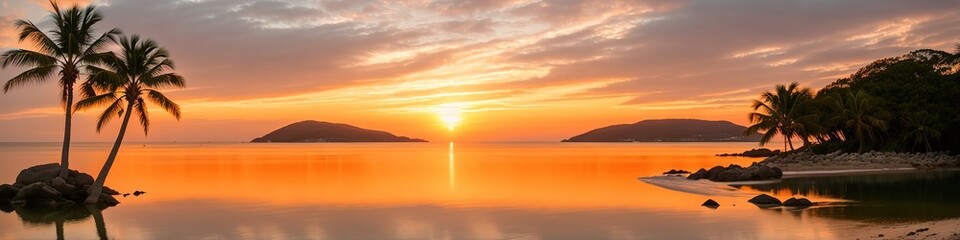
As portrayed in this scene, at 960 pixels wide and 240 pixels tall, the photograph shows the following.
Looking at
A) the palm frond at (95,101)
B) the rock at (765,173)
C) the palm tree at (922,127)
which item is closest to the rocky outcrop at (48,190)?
the palm frond at (95,101)

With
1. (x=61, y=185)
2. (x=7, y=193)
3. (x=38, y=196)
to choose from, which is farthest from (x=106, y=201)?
(x=7, y=193)

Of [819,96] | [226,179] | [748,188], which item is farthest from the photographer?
[819,96]

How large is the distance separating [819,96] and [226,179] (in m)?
71.8

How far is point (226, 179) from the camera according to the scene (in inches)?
2376

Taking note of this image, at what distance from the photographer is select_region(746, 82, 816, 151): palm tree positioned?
7650 cm

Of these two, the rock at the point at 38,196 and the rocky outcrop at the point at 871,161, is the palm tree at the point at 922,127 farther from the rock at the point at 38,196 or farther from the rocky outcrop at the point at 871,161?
the rock at the point at 38,196

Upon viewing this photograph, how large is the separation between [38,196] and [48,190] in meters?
0.53

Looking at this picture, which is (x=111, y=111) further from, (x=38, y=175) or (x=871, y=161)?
(x=871, y=161)

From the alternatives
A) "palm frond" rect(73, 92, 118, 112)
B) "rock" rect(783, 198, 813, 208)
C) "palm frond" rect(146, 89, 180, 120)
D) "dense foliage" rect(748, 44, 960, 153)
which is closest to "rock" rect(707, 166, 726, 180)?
"rock" rect(783, 198, 813, 208)

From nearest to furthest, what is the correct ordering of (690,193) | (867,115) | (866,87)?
(690,193) → (867,115) → (866,87)

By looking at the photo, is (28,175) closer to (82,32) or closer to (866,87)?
(82,32)

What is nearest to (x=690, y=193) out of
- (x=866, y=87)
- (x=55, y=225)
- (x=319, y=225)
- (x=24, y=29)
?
(x=319, y=225)

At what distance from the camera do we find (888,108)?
7700 centimetres

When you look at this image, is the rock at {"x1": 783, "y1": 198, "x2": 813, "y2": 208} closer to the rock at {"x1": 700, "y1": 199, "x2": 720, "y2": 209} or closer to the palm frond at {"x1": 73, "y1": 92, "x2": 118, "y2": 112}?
the rock at {"x1": 700, "y1": 199, "x2": 720, "y2": 209}
